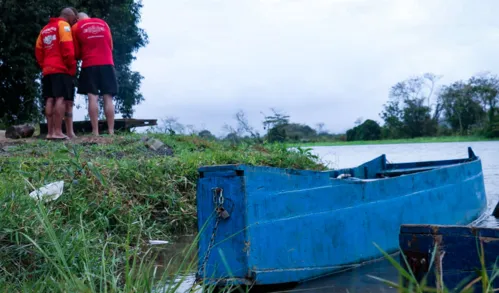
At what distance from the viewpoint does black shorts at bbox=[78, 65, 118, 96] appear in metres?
10.1

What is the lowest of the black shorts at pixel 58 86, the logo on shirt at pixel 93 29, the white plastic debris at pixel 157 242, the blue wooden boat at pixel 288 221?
the white plastic debris at pixel 157 242

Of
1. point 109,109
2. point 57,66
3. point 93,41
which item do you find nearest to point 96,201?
point 109,109

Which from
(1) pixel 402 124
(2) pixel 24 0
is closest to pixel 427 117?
(1) pixel 402 124

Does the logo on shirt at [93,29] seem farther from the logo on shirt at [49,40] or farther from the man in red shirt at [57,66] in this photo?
the logo on shirt at [49,40]

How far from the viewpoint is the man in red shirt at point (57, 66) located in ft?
31.9

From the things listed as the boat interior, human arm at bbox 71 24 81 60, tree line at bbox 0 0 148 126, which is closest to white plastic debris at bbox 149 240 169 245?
the boat interior

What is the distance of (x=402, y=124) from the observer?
50938 mm

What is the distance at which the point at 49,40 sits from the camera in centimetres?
980

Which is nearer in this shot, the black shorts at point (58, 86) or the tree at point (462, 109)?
the black shorts at point (58, 86)

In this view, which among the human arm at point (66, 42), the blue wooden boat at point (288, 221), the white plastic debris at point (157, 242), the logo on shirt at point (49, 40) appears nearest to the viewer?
the blue wooden boat at point (288, 221)

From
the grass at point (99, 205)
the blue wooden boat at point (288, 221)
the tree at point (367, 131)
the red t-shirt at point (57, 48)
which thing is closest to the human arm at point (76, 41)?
the red t-shirt at point (57, 48)

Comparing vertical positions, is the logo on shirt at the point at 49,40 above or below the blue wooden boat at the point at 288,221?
above

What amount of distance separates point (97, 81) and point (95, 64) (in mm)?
292

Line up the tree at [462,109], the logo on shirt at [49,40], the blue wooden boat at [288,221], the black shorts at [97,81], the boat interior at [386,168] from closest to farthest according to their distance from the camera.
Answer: the blue wooden boat at [288,221]
the boat interior at [386,168]
the logo on shirt at [49,40]
the black shorts at [97,81]
the tree at [462,109]
